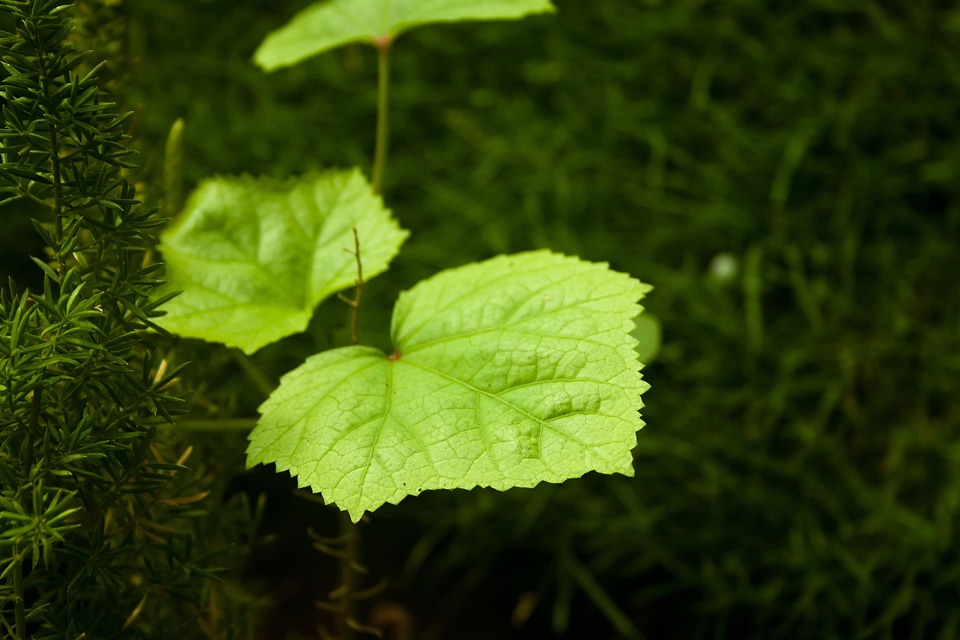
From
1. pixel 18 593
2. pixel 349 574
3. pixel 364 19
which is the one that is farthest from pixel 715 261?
pixel 18 593

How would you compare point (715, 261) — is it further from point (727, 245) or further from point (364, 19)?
point (364, 19)

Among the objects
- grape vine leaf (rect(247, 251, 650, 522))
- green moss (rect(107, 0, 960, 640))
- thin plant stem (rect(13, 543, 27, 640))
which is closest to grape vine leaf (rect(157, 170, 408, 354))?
grape vine leaf (rect(247, 251, 650, 522))

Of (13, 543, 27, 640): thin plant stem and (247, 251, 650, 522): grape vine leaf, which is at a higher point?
(247, 251, 650, 522): grape vine leaf

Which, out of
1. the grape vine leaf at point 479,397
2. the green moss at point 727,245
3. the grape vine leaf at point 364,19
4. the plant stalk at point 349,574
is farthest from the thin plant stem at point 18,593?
the green moss at point 727,245

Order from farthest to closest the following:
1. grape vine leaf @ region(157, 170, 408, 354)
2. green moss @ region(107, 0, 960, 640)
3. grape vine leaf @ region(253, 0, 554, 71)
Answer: green moss @ region(107, 0, 960, 640), grape vine leaf @ region(253, 0, 554, 71), grape vine leaf @ region(157, 170, 408, 354)

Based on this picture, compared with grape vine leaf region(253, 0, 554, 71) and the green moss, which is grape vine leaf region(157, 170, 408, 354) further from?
the green moss

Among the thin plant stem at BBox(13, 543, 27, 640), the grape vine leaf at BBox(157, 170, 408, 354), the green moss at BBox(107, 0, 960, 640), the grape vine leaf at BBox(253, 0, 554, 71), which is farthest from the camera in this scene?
the green moss at BBox(107, 0, 960, 640)

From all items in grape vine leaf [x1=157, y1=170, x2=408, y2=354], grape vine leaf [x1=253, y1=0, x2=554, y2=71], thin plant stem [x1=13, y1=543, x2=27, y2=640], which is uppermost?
grape vine leaf [x1=253, y1=0, x2=554, y2=71]

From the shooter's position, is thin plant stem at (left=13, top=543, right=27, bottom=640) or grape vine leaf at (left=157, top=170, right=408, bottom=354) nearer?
thin plant stem at (left=13, top=543, right=27, bottom=640)

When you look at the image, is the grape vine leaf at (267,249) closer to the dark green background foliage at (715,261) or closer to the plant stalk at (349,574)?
the plant stalk at (349,574)
